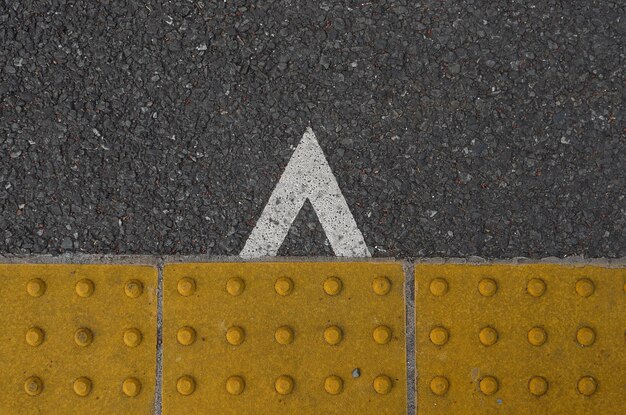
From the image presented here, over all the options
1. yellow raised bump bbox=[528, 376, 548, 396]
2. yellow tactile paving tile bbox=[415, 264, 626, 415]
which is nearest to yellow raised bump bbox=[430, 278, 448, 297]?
yellow tactile paving tile bbox=[415, 264, 626, 415]

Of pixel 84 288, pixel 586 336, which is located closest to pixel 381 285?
pixel 586 336

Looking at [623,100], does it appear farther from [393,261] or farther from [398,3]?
Result: [393,261]

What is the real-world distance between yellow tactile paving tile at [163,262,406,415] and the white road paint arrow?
0.08 meters

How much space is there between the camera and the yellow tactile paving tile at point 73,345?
232cm

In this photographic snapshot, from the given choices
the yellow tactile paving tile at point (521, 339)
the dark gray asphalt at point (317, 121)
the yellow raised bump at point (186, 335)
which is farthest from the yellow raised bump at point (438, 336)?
the yellow raised bump at point (186, 335)

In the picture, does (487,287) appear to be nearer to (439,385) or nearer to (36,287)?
(439,385)

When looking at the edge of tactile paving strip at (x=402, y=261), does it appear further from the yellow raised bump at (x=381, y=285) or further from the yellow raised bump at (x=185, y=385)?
the yellow raised bump at (x=185, y=385)

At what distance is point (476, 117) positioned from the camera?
2371mm

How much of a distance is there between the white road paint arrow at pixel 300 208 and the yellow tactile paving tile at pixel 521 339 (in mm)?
349

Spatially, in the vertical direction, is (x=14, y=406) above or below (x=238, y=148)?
below

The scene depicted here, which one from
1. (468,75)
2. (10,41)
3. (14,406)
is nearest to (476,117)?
(468,75)

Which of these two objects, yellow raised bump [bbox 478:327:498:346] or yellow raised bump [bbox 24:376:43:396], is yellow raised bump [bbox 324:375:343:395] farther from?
yellow raised bump [bbox 24:376:43:396]

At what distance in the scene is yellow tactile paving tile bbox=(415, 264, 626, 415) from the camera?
233 centimetres

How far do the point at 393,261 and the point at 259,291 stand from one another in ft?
2.01
